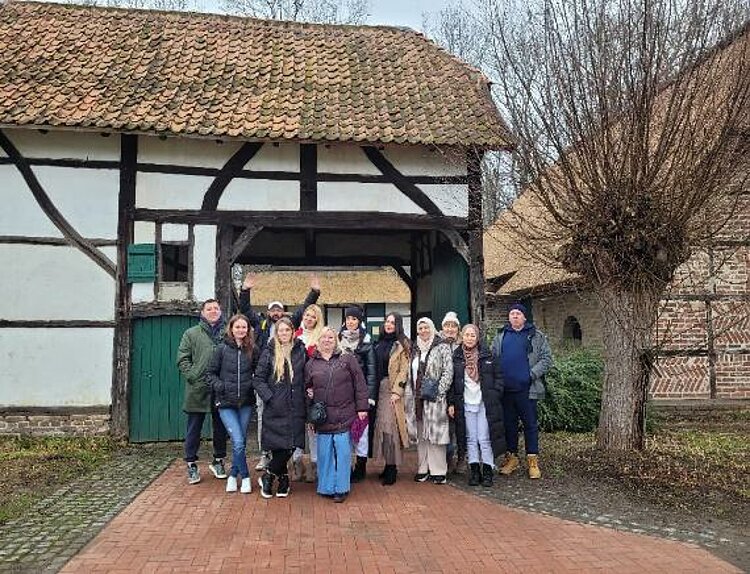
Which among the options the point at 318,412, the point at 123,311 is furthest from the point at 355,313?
the point at 123,311

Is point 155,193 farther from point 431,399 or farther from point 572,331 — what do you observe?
point 572,331

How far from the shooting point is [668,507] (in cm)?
623

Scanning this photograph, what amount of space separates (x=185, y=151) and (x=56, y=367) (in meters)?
3.58

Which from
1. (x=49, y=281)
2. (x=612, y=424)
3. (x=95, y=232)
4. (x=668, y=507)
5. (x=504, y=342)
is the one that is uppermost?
(x=95, y=232)

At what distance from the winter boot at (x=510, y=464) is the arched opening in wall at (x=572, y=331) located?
27.1ft

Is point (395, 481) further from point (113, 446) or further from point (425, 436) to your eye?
point (113, 446)

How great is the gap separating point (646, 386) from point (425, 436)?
2761mm

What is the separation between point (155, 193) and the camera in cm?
1009

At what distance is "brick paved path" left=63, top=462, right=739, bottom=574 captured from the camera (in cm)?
474

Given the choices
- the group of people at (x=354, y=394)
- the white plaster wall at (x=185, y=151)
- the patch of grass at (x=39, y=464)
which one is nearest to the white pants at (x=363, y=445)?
the group of people at (x=354, y=394)

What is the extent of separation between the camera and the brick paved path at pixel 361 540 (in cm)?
474

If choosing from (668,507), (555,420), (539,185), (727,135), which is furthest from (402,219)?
(668,507)

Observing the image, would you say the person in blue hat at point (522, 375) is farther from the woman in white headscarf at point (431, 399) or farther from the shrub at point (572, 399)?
the shrub at point (572, 399)

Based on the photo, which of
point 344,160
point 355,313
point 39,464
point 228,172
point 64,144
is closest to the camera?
point 355,313
